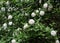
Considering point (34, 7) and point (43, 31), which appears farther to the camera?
point (34, 7)

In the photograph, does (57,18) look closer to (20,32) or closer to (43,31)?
(43,31)

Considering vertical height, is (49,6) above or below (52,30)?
above

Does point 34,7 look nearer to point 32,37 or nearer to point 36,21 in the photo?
point 36,21

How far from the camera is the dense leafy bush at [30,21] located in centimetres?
239

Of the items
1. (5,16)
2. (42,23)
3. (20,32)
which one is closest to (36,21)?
(42,23)

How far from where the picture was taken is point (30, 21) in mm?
2451

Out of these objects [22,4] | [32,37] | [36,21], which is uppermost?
[22,4]

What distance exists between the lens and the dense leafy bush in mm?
2387

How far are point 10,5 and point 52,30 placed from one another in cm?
76

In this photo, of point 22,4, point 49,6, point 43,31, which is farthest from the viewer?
point 22,4

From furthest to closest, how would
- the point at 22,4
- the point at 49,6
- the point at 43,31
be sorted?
the point at 22,4 → the point at 49,6 → the point at 43,31

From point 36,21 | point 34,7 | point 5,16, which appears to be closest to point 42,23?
point 36,21

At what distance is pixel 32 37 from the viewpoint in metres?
2.43

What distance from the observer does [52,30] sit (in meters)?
2.36
